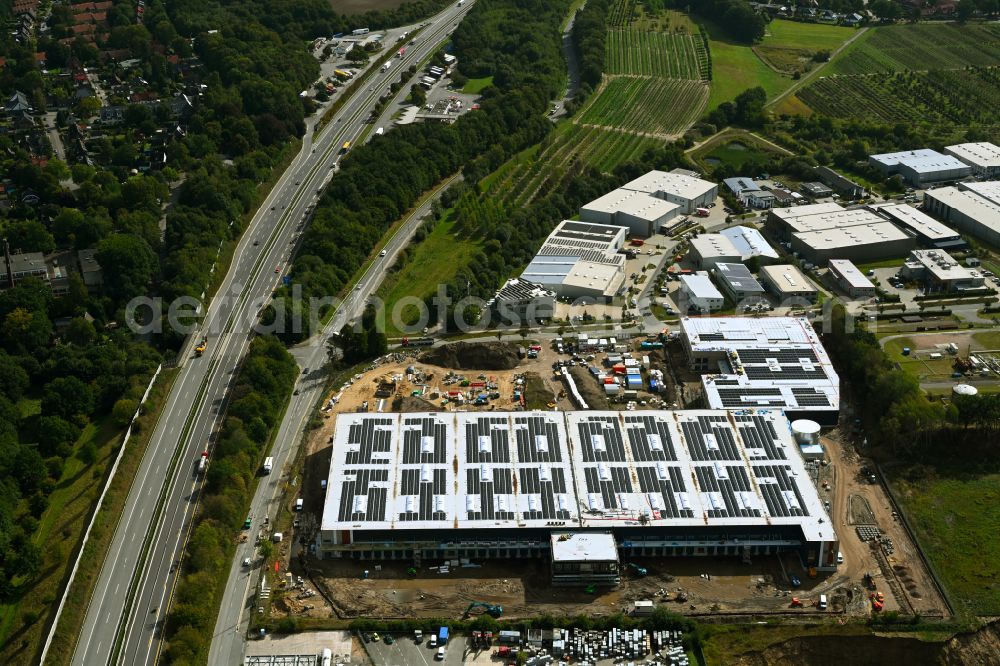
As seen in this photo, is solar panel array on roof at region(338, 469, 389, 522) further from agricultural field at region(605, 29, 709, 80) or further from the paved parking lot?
agricultural field at region(605, 29, 709, 80)

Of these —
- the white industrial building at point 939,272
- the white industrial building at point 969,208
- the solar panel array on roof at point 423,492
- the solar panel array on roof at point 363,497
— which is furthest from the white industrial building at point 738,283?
the solar panel array on roof at point 363,497

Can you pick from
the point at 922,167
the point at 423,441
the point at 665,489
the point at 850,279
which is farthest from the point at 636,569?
the point at 922,167

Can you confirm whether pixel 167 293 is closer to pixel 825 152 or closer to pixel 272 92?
pixel 272 92

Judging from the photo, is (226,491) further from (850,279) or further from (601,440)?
(850,279)

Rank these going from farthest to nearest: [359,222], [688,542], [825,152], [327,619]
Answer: [825,152] → [359,222] → [688,542] → [327,619]

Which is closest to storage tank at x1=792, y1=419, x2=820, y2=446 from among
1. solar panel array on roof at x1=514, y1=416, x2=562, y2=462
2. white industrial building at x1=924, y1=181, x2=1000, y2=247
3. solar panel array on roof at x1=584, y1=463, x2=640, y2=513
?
solar panel array on roof at x1=584, y1=463, x2=640, y2=513

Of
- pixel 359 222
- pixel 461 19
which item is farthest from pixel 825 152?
pixel 461 19

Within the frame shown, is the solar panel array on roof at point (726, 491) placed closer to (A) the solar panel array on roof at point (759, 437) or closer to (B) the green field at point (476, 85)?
(A) the solar panel array on roof at point (759, 437)
